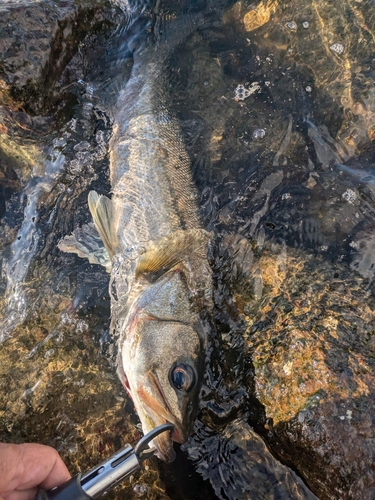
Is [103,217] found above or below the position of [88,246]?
above

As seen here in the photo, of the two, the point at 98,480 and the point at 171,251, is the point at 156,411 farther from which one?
the point at 171,251

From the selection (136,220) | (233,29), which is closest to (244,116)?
(233,29)

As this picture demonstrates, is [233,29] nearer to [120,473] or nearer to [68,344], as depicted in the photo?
[68,344]

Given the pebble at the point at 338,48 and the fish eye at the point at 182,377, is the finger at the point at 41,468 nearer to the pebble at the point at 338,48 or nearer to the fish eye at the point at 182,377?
the fish eye at the point at 182,377

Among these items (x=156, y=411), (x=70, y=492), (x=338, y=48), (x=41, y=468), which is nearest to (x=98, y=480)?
(x=70, y=492)

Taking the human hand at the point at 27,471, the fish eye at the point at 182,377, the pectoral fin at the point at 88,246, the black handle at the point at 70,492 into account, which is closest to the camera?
the black handle at the point at 70,492

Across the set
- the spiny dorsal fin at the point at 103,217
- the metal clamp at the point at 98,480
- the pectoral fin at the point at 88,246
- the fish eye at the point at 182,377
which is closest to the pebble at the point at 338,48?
the spiny dorsal fin at the point at 103,217
